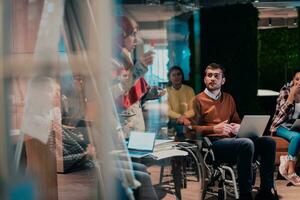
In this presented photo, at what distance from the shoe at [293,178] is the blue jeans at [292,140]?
17cm

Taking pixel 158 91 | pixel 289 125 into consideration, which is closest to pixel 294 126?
pixel 289 125

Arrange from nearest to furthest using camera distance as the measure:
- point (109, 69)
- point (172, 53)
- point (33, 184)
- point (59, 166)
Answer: point (109, 69) < point (33, 184) < point (59, 166) < point (172, 53)

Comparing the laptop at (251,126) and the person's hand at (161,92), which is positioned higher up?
the person's hand at (161,92)

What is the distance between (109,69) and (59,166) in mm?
491

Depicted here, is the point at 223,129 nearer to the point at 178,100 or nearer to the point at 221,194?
the point at 221,194

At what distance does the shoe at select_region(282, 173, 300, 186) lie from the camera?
467 cm

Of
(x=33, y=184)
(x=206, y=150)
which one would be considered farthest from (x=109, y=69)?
(x=206, y=150)

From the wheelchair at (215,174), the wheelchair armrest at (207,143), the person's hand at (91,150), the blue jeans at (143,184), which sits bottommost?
the wheelchair at (215,174)

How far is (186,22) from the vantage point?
18.1ft

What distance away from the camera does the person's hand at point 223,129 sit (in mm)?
3900

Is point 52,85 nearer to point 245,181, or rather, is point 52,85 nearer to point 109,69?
point 109,69

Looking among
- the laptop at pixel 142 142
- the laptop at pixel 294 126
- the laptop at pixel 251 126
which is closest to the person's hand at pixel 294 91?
the laptop at pixel 294 126

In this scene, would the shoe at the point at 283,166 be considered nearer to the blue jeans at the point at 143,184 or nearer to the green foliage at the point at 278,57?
the green foliage at the point at 278,57

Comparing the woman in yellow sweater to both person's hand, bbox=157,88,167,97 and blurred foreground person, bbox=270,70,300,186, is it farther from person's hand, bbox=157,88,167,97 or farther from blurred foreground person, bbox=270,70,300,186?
blurred foreground person, bbox=270,70,300,186
